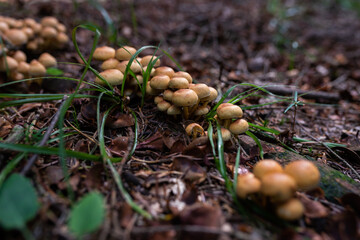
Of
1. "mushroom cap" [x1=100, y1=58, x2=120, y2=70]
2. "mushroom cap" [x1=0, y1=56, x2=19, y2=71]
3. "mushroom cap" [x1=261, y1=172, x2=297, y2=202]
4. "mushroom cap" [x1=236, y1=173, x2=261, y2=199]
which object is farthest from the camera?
"mushroom cap" [x1=0, y1=56, x2=19, y2=71]

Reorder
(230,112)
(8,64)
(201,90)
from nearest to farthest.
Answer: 1. (230,112)
2. (201,90)
3. (8,64)

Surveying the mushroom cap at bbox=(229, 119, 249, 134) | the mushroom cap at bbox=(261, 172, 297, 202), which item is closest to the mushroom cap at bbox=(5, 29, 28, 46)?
the mushroom cap at bbox=(229, 119, 249, 134)

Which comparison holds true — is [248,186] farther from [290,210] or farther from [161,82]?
[161,82]

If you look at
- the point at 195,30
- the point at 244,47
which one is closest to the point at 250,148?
the point at 244,47

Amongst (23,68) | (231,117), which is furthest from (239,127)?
(23,68)

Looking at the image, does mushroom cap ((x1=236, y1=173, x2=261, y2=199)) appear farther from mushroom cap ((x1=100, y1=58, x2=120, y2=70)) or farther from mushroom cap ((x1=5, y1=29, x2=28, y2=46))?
mushroom cap ((x1=5, y1=29, x2=28, y2=46))

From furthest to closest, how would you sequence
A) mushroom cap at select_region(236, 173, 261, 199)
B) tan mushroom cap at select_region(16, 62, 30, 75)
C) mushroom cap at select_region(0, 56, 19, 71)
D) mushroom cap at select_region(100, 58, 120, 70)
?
tan mushroom cap at select_region(16, 62, 30, 75), mushroom cap at select_region(0, 56, 19, 71), mushroom cap at select_region(100, 58, 120, 70), mushroom cap at select_region(236, 173, 261, 199)

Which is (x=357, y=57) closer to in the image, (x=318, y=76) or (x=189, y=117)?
(x=318, y=76)
